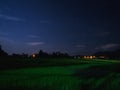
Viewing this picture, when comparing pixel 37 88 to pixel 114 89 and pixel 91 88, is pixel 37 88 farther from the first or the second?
pixel 114 89

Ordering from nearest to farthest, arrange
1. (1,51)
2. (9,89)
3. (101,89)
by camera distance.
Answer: (9,89), (101,89), (1,51)

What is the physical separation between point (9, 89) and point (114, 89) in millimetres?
6491

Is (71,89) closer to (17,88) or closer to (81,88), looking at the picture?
(81,88)

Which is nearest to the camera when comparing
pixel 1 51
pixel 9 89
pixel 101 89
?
pixel 9 89

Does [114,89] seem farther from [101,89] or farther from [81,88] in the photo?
[81,88]

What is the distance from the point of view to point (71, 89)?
16047 millimetres

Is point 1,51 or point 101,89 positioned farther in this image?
point 1,51

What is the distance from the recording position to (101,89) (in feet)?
56.2

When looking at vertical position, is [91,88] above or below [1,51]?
below

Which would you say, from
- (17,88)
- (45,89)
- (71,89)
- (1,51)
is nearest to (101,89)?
(71,89)

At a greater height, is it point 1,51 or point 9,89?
point 1,51

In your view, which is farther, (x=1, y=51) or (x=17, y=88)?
(x=1, y=51)

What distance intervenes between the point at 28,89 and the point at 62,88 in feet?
6.78

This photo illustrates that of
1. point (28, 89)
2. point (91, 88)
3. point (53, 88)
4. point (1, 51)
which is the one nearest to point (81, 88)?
point (91, 88)
